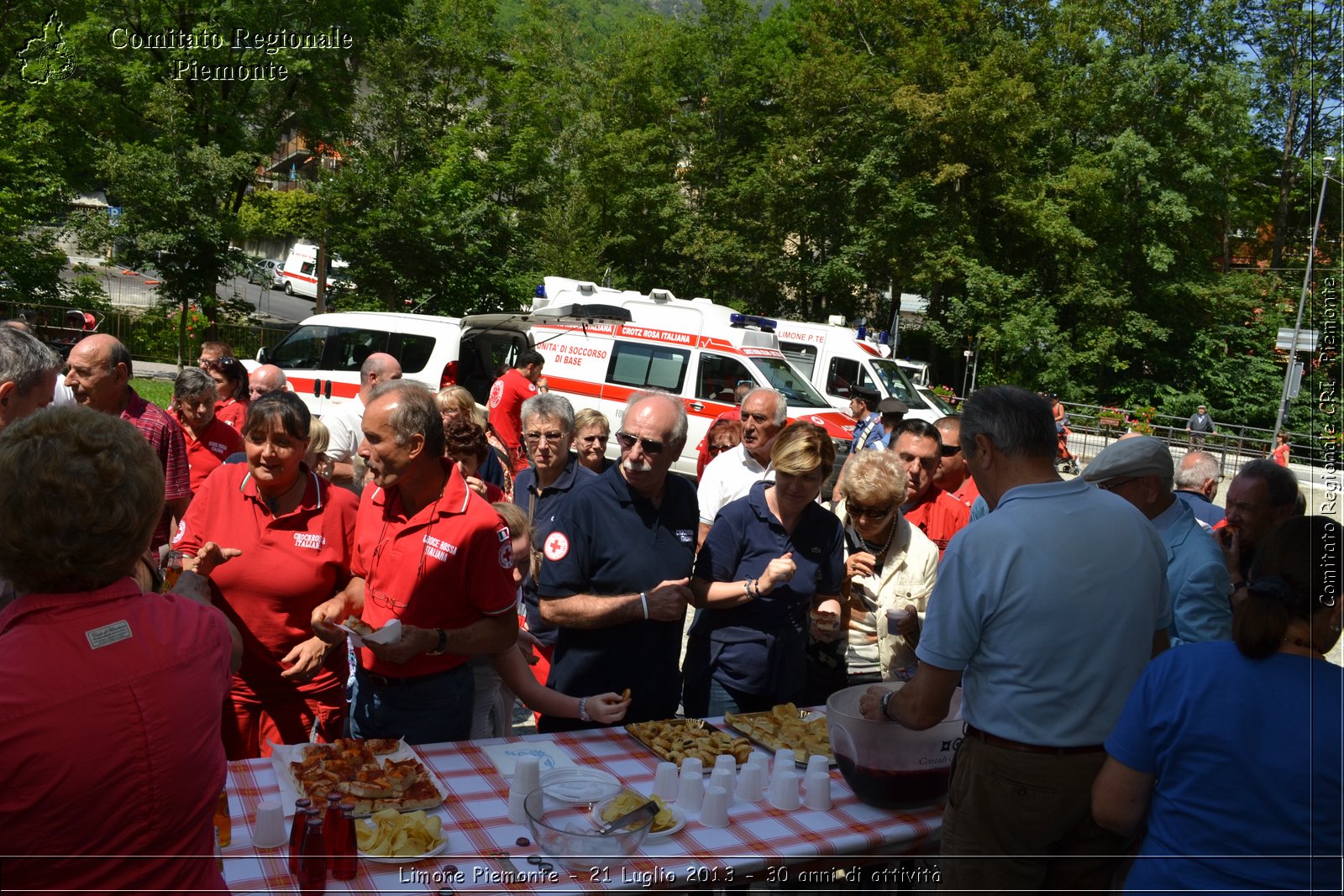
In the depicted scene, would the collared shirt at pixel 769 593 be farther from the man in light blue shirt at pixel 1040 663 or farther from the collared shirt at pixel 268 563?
the collared shirt at pixel 268 563

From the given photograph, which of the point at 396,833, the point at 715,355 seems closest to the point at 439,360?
the point at 715,355

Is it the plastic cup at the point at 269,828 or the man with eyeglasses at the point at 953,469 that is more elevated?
the man with eyeglasses at the point at 953,469

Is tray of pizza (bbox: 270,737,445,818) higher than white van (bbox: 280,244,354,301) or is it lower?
lower

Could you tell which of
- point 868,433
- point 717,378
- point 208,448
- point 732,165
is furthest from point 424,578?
point 732,165

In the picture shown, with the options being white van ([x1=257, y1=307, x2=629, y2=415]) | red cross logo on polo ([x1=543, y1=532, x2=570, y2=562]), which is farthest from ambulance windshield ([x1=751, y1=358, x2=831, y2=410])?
red cross logo on polo ([x1=543, y1=532, x2=570, y2=562])

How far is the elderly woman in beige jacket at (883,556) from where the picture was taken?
3.92 metres

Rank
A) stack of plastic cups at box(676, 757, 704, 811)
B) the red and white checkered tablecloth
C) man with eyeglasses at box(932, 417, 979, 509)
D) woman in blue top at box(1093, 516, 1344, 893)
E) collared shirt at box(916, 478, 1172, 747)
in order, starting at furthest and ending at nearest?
man with eyeglasses at box(932, 417, 979, 509)
stack of plastic cups at box(676, 757, 704, 811)
collared shirt at box(916, 478, 1172, 747)
the red and white checkered tablecloth
woman in blue top at box(1093, 516, 1344, 893)

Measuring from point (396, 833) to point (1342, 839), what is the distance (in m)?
2.15

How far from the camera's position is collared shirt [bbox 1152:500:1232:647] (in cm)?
349

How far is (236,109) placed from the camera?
20.6 meters

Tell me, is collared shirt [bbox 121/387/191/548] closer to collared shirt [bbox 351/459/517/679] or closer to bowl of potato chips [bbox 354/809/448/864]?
collared shirt [bbox 351/459/517/679]

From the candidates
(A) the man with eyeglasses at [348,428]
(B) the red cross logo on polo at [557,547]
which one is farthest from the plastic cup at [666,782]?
(A) the man with eyeglasses at [348,428]

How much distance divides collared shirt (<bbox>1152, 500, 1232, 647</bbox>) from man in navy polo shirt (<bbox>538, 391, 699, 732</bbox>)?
5.93 feet

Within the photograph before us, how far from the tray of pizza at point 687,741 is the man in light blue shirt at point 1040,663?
790 millimetres
